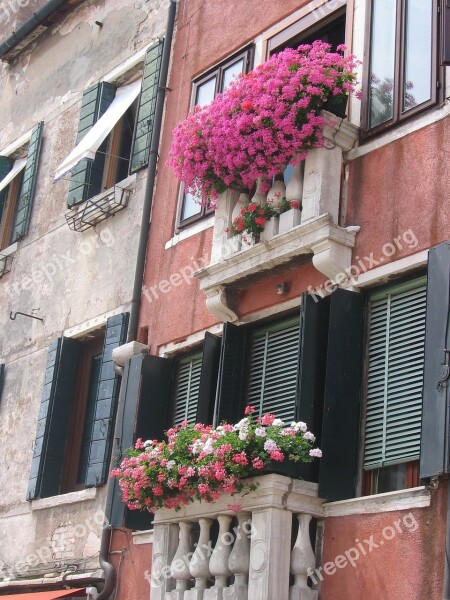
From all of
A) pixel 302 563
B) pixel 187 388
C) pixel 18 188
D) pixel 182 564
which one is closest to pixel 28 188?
pixel 18 188

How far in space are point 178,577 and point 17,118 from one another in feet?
26.7

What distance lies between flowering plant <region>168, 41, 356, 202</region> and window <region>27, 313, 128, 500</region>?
2172 mm

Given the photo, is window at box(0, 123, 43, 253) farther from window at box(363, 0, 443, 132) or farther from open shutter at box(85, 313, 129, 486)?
window at box(363, 0, 443, 132)

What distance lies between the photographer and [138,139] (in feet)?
40.1

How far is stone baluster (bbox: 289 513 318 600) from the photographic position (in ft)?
26.1

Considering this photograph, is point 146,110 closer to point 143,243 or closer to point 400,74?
point 143,243

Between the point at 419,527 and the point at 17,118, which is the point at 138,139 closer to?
the point at 17,118

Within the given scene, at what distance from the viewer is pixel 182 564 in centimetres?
877

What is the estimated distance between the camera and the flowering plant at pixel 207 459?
8078mm

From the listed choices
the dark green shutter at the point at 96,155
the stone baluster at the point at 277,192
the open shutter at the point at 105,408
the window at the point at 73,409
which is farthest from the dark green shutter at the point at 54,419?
the stone baluster at the point at 277,192

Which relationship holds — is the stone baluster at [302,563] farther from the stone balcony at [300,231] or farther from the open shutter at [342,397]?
the stone balcony at [300,231]

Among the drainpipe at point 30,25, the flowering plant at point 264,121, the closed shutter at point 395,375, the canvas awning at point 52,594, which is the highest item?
the drainpipe at point 30,25

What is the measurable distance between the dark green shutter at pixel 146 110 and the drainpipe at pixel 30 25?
2.55 m

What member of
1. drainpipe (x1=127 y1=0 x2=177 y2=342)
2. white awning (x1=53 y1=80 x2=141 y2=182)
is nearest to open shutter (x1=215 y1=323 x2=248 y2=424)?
drainpipe (x1=127 y1=0 x2=177 y2=342)
